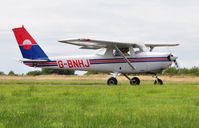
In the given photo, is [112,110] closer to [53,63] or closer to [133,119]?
Answer: [133,119]

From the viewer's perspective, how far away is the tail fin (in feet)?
141

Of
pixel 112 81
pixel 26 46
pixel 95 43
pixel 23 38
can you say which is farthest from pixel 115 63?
pixel 23 38

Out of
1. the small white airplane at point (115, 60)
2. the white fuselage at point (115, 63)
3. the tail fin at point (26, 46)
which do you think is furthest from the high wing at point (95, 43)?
the tail fin at point (26, 46)

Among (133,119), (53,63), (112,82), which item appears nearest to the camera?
(133,119)

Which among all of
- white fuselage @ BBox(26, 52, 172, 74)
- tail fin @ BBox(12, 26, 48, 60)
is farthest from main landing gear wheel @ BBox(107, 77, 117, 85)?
tail fin @ BBox(12, 26, 48, 60)

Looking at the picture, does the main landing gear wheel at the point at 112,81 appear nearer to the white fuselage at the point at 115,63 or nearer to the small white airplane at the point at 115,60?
the small white airplane at the point at 115,60

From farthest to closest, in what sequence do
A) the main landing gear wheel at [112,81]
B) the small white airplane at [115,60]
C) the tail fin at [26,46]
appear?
the tail fin at [26,46]
the small white airplane at [115,60]
the main landing gear wheel at [112,81]

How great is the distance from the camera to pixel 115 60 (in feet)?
131

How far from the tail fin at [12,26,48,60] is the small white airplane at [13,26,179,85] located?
32 centimetres

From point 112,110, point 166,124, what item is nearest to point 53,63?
point 112,110

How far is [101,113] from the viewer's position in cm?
1363

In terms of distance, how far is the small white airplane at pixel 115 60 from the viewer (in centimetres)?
3878

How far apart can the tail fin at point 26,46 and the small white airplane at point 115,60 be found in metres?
0.32

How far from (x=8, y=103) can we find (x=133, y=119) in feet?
18.9
